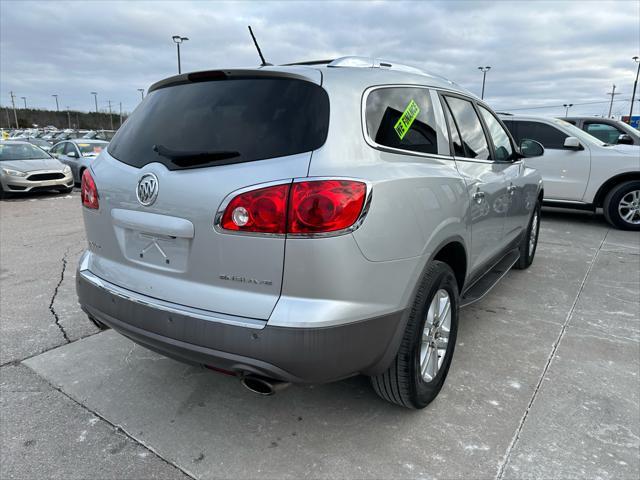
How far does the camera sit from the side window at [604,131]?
32.3 ft

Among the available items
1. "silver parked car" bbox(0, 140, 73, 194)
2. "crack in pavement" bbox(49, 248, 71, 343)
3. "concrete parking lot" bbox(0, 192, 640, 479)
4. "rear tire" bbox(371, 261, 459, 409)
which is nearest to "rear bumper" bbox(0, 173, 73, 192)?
"silver parked car" bbox(0, 140, 73, 194)

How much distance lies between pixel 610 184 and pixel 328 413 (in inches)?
287

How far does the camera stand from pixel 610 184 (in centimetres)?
777

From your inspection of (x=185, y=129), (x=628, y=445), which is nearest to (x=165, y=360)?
(x=185, y=129)

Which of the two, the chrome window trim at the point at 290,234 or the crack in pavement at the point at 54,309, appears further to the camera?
the crack in pavement at the point at 54,309

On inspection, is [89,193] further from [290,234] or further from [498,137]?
[498,137]

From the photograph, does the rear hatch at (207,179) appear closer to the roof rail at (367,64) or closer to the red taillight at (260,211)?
the red taillight at (260,211)

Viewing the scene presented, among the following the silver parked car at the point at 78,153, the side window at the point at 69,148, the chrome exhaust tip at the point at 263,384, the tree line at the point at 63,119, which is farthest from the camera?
the tree line at the point at 63,119

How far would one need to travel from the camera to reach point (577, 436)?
7.71 feet

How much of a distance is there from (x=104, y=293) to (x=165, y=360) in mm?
933

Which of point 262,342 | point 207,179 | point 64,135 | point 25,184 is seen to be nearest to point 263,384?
point 262,342

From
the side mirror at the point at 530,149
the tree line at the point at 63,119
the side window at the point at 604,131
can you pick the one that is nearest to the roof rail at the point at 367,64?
the side mirror at the point at 530,149

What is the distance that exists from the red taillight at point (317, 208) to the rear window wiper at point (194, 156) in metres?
0.37

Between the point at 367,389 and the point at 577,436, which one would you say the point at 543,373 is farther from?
the point at 367,389
